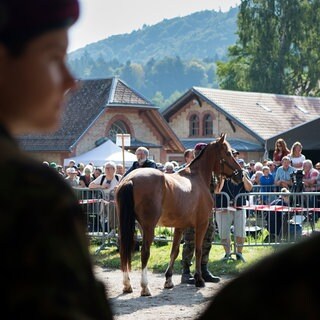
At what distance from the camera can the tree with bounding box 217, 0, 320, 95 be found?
59688mm

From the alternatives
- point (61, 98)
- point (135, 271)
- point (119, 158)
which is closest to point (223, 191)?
point (135, 271)

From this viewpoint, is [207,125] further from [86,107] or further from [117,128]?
[86,107]

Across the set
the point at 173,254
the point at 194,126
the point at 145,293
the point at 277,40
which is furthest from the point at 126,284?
the point at 277,40

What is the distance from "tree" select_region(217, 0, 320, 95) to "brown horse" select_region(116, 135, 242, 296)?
47957 mm

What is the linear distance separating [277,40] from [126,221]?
5048 cm

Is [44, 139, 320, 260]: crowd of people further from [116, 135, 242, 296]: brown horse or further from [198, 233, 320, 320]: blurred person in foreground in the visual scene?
[198, 233, 320, 320]: blurred person in foreground

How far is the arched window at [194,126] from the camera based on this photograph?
49938 millimetres

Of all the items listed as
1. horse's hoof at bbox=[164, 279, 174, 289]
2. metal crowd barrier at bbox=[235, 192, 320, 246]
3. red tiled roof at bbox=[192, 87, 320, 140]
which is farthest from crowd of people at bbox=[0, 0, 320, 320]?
red tiled roof at bbox=[192, 87, 320, 140]

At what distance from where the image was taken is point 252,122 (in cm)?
4778

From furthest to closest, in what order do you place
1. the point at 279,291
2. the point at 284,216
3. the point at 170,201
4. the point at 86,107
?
1. the point at 86,107
2. the point at 284,216
3. the point at 170,201
4. the point at 279,291

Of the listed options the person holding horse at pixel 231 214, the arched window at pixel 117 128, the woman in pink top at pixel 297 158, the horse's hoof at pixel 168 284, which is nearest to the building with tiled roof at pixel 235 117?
the arched window at pixel 117 128

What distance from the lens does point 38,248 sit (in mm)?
1348

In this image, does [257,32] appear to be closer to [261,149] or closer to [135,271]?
[261,149]

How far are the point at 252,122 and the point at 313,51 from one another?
1430 centimetres
